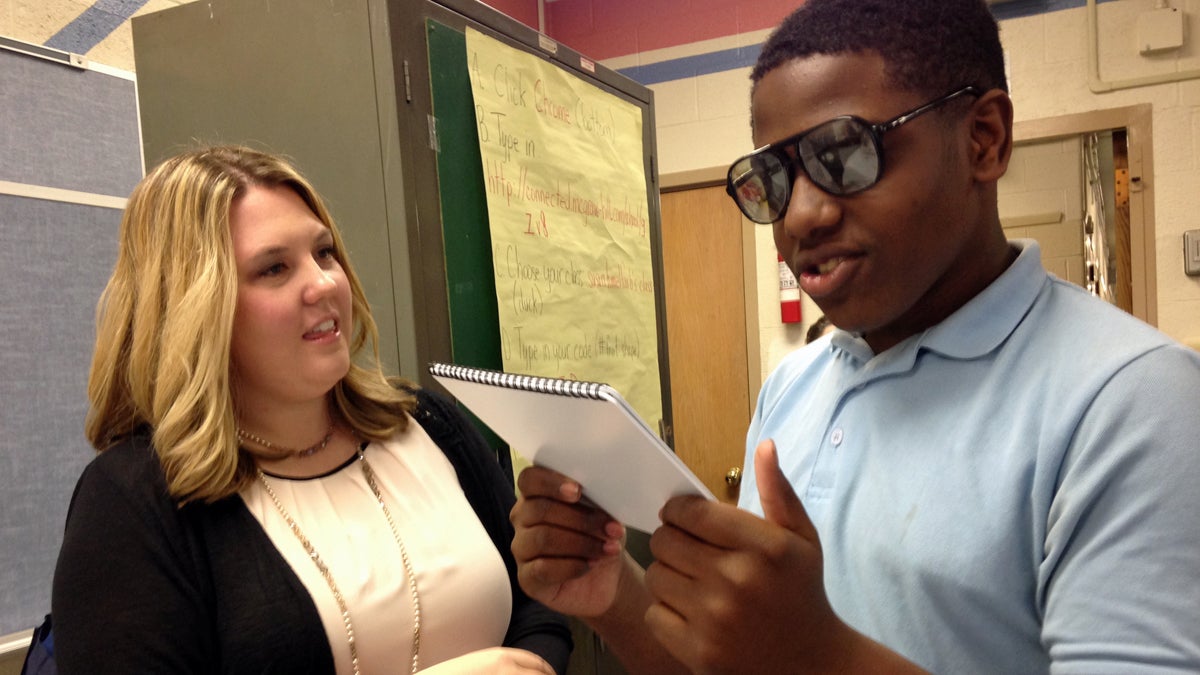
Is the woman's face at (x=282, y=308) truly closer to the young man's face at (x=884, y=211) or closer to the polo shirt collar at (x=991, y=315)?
the young man's face at (x=884, y=211)

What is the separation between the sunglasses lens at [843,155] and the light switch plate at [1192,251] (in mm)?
2850

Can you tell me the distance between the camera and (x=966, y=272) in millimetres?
732

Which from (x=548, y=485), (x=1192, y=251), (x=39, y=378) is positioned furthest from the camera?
(x=1192, y=251)

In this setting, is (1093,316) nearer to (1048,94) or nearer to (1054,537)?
(1054,537)

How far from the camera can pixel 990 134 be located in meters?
0.71

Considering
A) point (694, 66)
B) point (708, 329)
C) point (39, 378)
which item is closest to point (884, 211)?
point (39, 378)

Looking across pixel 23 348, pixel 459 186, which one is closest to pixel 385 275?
pixel 459 186

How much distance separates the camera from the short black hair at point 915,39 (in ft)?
2.27

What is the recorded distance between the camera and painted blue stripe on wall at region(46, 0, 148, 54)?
1.73 metres

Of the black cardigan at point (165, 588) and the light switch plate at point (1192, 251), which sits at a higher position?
the light switch plate at point (1192, 251)

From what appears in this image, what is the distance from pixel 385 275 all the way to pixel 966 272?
0.89 m

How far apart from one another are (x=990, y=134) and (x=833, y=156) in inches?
6.0

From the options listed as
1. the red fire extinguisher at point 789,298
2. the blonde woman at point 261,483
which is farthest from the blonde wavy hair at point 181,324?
the red fire extinguisher at point 789,298

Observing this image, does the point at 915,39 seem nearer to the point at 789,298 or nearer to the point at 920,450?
the point at 920,450
